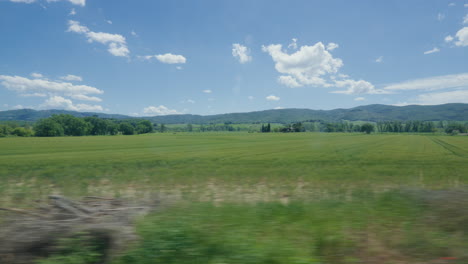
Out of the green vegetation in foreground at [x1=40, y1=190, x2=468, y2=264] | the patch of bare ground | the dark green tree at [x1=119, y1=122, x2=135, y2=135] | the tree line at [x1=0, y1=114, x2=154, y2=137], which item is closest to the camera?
the green vegetation in foreground at [x1=40, y1=190, x2=468, y2=264]

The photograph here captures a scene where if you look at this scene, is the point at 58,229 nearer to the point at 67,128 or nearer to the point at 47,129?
the point at 47,129

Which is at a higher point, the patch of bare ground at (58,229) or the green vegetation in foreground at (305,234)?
the patch of bare ground at (58,229)

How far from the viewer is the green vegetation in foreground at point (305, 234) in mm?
4270

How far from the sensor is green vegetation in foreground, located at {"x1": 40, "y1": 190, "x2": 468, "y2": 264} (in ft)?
14.0

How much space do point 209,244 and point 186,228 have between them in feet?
2.36

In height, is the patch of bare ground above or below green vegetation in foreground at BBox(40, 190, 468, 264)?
above

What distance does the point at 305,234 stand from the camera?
17.7ft

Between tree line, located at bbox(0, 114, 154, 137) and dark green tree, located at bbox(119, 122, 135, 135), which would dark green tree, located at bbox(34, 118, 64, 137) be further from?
dark green tree, located at bbox(119, 122, 135, 135)

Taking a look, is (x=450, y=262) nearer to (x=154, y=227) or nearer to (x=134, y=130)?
(x=154, y=227)

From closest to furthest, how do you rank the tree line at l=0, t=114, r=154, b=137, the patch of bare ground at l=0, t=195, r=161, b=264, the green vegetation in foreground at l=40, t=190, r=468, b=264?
the green vegetation in foreground at l=40, t=190, r=468, b=264, the patch of bare ground at l=0, t=195, r=161, b=264, the tree line at l=0, t=114, r=154, b=137

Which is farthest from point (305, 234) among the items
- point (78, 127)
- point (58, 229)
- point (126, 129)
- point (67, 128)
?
point (126, 129)

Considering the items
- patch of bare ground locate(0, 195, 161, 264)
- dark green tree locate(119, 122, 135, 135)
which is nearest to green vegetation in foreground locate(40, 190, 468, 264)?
patch of bare ground locate(0, 195, 161, 264)

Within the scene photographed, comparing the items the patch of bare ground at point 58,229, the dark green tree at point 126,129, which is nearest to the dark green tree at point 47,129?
the dark green tree at point 126,129

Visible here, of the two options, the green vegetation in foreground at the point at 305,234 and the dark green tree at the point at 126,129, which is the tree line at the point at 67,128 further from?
the green vegetation in foreground at the point at 305,234
